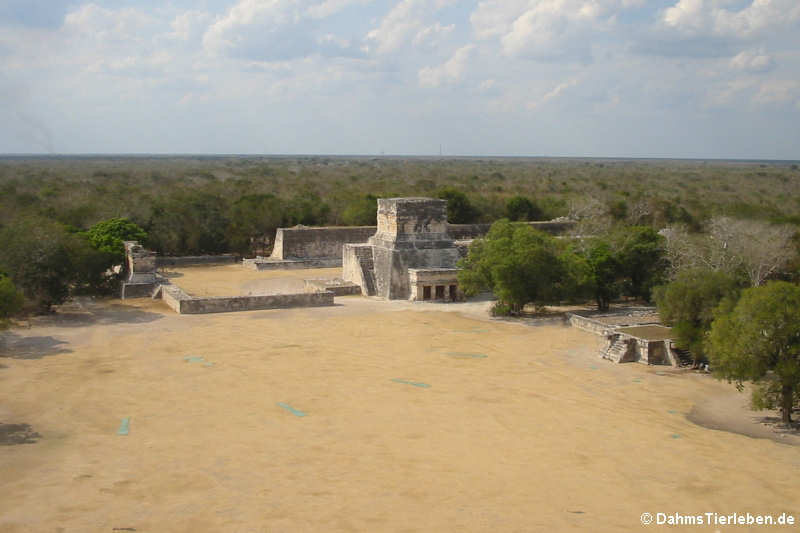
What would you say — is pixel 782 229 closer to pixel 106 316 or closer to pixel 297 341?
pixel 297 341

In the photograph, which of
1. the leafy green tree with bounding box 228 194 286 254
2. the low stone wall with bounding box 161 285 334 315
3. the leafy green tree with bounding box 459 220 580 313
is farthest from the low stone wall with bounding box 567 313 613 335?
the leafy green tree with bounding box 228 194 286 254

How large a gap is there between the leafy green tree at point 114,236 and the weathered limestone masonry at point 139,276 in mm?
449

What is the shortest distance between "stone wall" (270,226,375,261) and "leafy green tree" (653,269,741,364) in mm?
17488

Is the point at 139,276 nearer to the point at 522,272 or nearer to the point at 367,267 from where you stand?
the point at 367,267

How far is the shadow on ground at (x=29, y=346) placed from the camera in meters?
14.8

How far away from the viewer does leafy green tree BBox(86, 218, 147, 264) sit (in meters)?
22.3

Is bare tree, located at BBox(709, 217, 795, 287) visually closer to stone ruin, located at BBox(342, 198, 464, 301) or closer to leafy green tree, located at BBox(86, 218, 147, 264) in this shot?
stone ruin, located at BBox(342, 198, 464, 301)

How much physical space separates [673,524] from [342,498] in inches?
149

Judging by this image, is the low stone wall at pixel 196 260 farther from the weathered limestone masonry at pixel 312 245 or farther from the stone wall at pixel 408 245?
the stone wall at pixel 408 245

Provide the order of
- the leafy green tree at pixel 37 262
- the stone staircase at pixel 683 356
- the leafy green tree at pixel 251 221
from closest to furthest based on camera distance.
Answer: the stone staircase at pixel 683 356 < the leafy green tree at pixel 37 262 < the leafy green tree at pixel 251 221

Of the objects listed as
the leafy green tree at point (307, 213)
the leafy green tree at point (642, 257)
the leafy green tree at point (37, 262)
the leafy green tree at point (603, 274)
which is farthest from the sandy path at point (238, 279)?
the leafy green tree at point (642, 257)

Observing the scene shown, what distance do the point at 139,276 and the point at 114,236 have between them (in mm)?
3786

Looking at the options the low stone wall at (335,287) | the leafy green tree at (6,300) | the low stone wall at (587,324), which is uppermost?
the leafy green tree at (6,300)

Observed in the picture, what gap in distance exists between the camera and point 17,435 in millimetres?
10266
